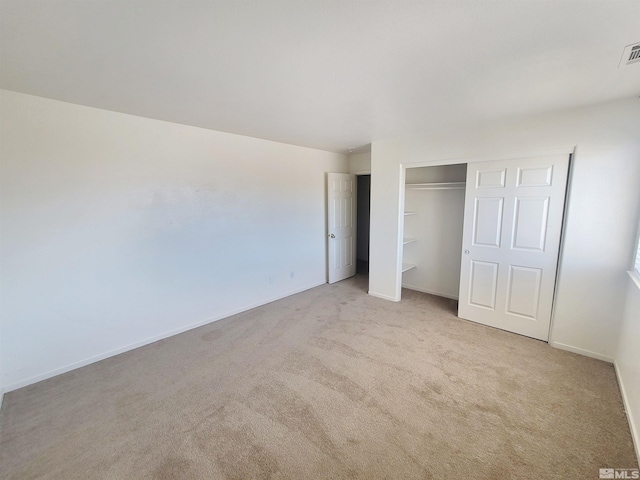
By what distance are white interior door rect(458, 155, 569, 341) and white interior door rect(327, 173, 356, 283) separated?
2200mm

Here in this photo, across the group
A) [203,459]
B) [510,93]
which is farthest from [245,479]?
[510,93]

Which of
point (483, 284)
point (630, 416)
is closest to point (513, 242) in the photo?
point (483, 284)

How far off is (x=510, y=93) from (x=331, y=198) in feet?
9.71

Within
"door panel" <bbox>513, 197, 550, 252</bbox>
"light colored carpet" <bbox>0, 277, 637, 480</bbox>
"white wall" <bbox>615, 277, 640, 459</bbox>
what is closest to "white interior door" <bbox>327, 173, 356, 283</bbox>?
"light colored carpet" <bbox>0, 277, 637, 480</bbox>

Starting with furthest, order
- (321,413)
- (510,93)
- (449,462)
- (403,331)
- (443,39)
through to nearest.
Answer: (403,331) < (510,93) < (321,413) < (449,462) < (443,39)

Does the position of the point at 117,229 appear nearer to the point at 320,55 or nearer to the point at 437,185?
the point at 320,55

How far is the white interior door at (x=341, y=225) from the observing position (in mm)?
4820

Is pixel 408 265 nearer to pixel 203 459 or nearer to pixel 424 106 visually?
pixel 424 106

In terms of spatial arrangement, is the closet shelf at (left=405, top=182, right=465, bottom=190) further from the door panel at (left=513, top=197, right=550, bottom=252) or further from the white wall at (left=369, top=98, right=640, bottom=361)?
the door panel at (left=513, top=197, right=550, bottom=252)

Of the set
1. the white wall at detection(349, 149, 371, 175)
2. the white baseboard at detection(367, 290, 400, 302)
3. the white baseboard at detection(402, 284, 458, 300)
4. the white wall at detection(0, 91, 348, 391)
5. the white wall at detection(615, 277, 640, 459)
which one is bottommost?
the white baseboard at detection(402, 284, 458, 300)

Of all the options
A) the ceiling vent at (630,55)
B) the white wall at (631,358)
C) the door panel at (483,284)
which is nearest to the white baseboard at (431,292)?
the door panel at (483,284)

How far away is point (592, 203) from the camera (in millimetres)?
2500

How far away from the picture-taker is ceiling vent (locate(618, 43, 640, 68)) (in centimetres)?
153

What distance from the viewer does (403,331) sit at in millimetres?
3176
